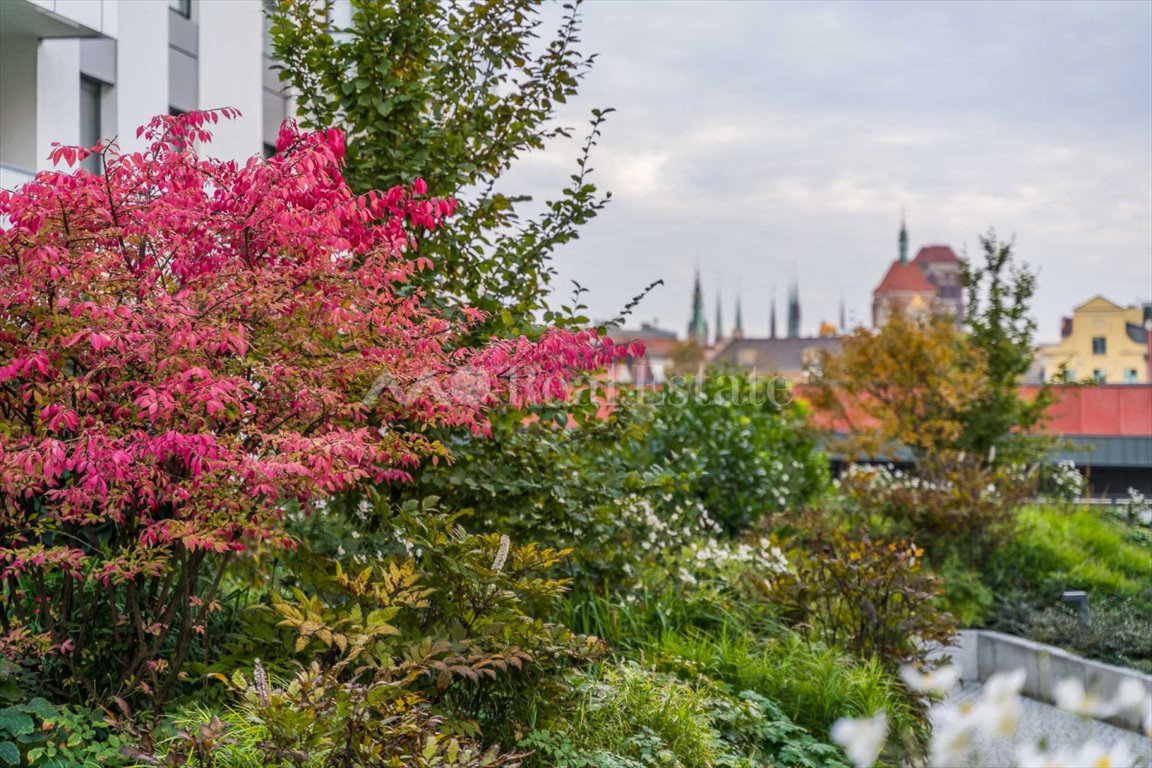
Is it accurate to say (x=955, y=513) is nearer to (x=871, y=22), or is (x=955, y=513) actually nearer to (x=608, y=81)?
(x=608, y=81)

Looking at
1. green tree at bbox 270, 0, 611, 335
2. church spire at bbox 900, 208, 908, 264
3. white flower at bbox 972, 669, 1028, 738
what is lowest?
white flower at bbox 972, 669, 1028, 738

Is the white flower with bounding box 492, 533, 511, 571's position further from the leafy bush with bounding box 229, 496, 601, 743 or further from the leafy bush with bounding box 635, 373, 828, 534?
the leafy bush with bounding box 635, 373, 828, 534

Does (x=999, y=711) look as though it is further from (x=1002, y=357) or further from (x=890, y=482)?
(x=1002, y=357)

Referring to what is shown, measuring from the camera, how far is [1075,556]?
11078 millimetres

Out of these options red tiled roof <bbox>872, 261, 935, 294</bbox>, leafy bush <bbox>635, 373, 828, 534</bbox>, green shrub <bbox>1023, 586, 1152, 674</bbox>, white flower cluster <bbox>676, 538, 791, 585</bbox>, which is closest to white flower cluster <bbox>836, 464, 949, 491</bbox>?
leafy bush <bbox>635, 373, 828, 534</bbox>

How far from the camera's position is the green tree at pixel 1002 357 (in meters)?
15.6

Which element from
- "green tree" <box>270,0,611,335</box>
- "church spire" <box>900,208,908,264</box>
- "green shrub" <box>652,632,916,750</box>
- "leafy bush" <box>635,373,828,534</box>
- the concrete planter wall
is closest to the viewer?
"green shrub" <box>652,632,916,750</box>

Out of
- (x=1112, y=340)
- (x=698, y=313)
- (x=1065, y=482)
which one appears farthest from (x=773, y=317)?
(x=1065, y=482)

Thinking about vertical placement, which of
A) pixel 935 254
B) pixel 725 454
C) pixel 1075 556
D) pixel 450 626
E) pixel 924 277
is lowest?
pixel 1075 556

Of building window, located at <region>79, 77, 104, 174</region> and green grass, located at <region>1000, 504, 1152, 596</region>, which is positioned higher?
building window, located at <region>79, 77, 104, 174</region>

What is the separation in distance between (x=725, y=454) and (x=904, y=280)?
132 metres

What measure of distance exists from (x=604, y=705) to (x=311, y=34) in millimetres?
4163

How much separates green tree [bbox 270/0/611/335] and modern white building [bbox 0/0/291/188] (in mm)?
4253

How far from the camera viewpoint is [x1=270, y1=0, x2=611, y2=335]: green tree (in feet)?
20.4
